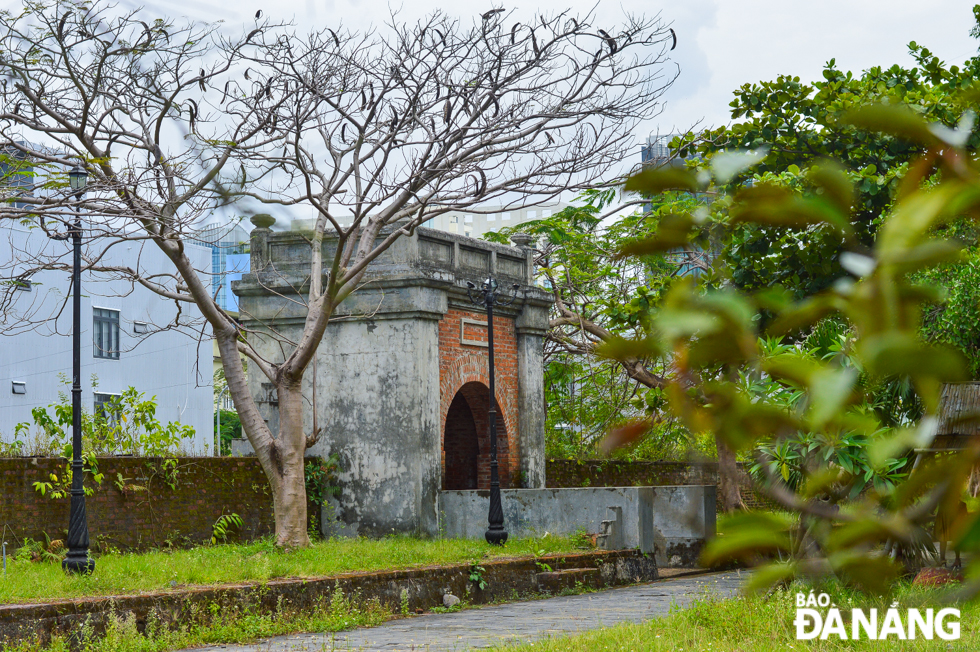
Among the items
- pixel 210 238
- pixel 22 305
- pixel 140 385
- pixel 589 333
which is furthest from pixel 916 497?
pixel 140 385

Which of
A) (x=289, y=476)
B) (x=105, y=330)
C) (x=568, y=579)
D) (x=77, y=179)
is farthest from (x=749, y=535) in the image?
(x=105, y=330)

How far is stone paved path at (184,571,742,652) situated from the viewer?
8.55 m

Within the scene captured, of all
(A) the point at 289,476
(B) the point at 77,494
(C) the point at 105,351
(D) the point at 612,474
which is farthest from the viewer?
(C) the point at 105,351

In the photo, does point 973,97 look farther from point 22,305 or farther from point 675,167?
point 22,305

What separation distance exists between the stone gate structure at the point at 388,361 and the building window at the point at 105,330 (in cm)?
1141

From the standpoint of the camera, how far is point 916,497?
0.83 meters

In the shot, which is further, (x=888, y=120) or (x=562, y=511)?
(x=562, y=511)

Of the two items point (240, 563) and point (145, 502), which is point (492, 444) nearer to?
point (240, 563)

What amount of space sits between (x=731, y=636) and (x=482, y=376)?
9.03m

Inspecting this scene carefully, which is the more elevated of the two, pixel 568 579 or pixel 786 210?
pixel 786 210

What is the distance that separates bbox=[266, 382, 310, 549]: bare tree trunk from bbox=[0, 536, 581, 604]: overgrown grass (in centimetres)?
25

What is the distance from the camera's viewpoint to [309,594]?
10344 millimetres

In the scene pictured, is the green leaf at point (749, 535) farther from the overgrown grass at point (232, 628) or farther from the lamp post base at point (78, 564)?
the lamp post base at point (78, 564)

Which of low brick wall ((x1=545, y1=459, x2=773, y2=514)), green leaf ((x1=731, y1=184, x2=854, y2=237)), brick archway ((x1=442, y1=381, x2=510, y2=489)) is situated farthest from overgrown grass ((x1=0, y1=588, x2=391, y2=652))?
low brick wall ((x1=545, y1=459, x2=773, y2=514))
